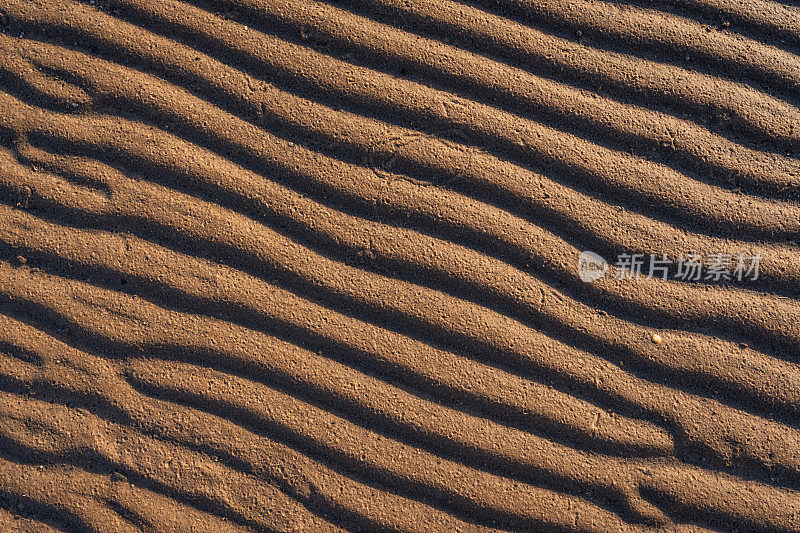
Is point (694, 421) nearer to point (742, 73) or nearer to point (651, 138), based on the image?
point (651, 138)

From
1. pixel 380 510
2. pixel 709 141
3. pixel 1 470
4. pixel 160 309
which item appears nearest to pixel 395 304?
pixel 380 510

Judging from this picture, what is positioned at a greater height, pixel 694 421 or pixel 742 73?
pixel 742 73

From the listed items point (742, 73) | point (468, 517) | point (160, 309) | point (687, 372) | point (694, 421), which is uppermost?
point (742, 73)
